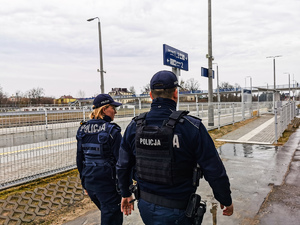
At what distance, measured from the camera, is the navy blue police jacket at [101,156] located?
8.89 ft

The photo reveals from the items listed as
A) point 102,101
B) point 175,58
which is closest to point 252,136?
point 175,58

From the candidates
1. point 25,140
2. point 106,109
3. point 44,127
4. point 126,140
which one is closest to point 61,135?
point 44,127

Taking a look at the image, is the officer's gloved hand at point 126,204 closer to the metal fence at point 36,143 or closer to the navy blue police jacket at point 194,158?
the navy blue police jacket at point 194,158

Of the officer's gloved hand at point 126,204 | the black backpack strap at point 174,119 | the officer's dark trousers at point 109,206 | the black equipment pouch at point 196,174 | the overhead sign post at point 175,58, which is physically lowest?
the officer's dark trousers at point 109,206

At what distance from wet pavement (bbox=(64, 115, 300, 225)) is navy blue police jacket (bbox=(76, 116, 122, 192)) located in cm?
129

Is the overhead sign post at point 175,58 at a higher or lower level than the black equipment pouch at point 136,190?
higher

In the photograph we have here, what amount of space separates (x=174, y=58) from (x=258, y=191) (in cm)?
469

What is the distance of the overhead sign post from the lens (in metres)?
7.29

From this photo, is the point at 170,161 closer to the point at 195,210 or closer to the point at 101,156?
the point at 195,210

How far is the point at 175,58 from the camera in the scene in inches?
307

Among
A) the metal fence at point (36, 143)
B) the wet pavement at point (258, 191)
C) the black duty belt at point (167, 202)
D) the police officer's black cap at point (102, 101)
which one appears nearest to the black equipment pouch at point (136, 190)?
the black duty belt at point (167, 202)

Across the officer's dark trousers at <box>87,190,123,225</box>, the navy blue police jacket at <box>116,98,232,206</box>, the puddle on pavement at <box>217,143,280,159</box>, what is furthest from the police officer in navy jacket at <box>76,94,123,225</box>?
the puddle on pavement at <box>217,143,280,159</box>

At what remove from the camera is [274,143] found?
946cm

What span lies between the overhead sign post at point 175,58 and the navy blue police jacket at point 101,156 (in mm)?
4898
